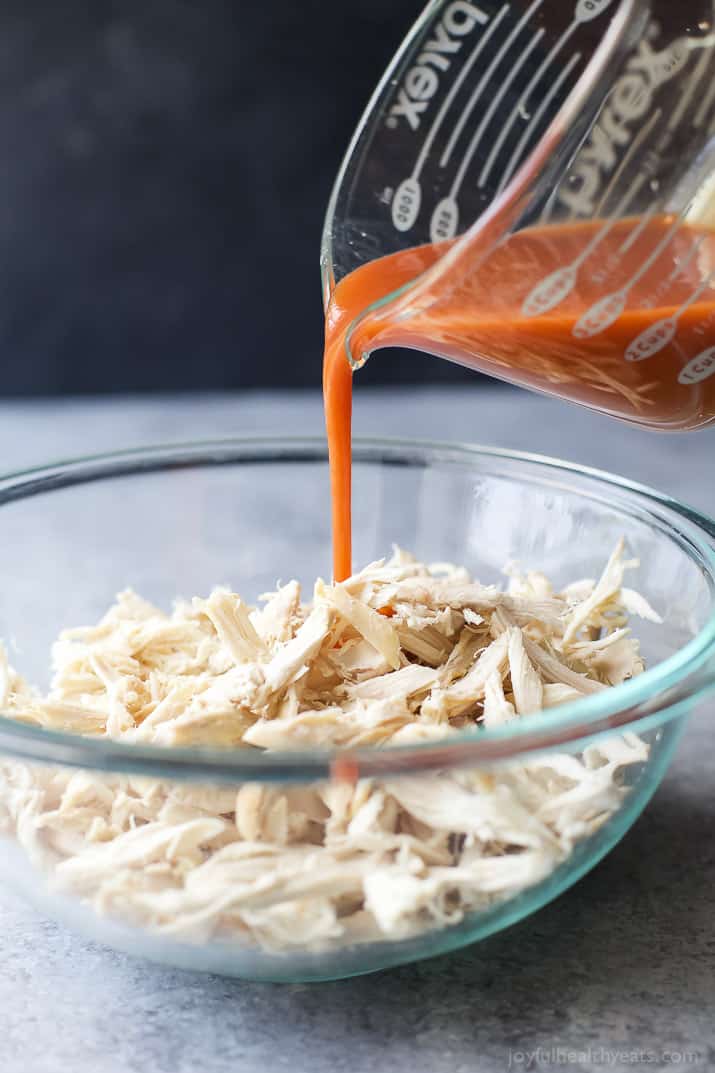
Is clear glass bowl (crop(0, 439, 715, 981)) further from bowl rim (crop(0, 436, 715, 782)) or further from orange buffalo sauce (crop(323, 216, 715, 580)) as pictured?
orange buffalo sauce (crop(323, 216, 715, 580))

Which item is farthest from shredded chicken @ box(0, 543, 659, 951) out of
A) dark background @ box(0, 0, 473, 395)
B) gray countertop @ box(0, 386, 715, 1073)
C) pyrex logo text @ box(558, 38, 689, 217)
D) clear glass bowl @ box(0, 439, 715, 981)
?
dark background @ box(0, 0, 473, 395)

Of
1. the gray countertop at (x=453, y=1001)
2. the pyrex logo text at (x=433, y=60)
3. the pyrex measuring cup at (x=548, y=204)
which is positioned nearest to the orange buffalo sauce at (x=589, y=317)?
the pyrex measuring cup at (x=548, y=204)

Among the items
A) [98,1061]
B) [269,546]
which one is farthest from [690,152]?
[269,546]

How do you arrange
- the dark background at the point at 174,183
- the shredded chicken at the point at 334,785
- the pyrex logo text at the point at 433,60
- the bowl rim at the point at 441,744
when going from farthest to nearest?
the dark background at the point at 174,183, the pyrex logo text at the point at 433,60, the shredded chicken at the point at 334,785, the bowl rim at the point at 441,744

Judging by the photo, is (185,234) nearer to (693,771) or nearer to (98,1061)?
(693,771)

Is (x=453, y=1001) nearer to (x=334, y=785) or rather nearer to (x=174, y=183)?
(x=334, y=785)

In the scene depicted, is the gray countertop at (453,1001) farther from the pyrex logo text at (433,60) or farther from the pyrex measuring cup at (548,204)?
the pyrex logo text at (433,60)
